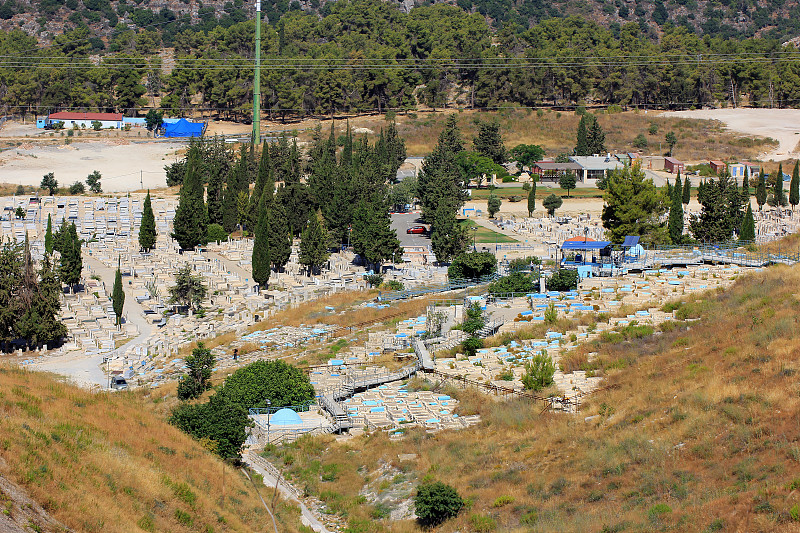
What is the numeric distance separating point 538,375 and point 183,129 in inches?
3402

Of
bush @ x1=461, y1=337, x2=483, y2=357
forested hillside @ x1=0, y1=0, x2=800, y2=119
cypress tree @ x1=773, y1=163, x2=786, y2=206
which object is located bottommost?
bush @ x1=461, y1=337, x2=483, y2=357

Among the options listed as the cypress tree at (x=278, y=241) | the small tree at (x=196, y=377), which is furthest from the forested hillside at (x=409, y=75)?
the small tree at (x=196, y=377)

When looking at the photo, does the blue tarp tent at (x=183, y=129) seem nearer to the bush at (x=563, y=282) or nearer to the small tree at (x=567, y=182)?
the small tree at (x=567, y=182)

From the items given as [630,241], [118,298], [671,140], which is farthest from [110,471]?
[671,140]

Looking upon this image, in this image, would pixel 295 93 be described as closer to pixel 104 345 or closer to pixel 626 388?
pixel 104 345

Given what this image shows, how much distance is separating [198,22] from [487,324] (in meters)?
162

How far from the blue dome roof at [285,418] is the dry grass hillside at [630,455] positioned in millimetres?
1609

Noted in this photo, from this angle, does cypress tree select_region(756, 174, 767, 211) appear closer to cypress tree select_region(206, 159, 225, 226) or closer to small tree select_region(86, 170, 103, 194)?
cypress tree select_region(206, 159, 225, 226)

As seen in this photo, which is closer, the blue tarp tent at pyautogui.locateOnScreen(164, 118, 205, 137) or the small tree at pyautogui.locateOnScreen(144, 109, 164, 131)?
the blue tarp tent at pyautogui.locateOnScreen(164, 118, 205, 137)

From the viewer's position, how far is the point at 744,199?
71375 millimetres

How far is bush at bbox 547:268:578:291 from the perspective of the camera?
166 feet

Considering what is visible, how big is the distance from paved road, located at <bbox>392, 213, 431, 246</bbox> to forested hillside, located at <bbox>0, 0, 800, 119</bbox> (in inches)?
1626

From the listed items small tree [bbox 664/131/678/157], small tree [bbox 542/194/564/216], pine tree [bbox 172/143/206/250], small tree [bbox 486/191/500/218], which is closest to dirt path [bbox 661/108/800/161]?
small tree [bbox 664/131/678/157]

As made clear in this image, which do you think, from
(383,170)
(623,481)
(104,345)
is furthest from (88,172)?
(623,481)
